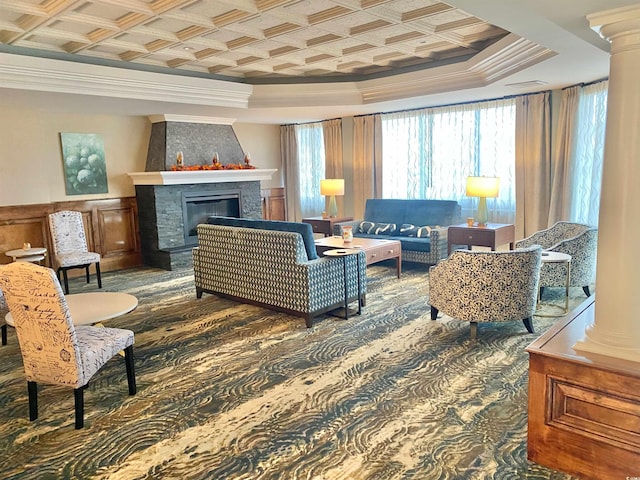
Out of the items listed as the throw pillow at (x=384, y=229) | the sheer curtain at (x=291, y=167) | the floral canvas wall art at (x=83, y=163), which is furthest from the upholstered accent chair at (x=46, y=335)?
the sheer curtain at (x=291, y=167)

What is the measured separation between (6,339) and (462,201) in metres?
5.93

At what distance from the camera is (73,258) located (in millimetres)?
5727

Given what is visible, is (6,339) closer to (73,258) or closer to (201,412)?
(73,258)

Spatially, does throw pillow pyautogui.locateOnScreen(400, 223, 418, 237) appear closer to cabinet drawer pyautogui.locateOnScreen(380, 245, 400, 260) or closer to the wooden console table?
cabinet drawer pyautogui.locateOnScreen(380, 245, 400, 260)

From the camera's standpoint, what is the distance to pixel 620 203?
217 centimetres

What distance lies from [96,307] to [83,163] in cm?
425

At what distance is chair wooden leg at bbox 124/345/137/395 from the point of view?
305 centimetres

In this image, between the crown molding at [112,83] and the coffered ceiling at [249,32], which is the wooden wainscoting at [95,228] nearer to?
the crown molding at [112,83]

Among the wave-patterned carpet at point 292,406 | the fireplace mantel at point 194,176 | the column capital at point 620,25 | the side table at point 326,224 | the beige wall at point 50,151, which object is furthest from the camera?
the side table at point 326,224

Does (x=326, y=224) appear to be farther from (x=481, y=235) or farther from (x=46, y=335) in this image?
(x=46, y=335)

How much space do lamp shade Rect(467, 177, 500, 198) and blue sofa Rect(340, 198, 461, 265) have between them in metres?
0.65

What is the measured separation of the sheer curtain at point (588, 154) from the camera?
5.56 meters

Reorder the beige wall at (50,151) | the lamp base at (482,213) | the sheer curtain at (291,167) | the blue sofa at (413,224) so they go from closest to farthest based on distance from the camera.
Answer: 1. the beige wall at (50,151)
2. the lamp base at (482,213)
3. the blue sofa at (413,224)
4. the sheer curtain at (291,167)

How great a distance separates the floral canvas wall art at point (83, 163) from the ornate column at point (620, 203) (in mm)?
6440
